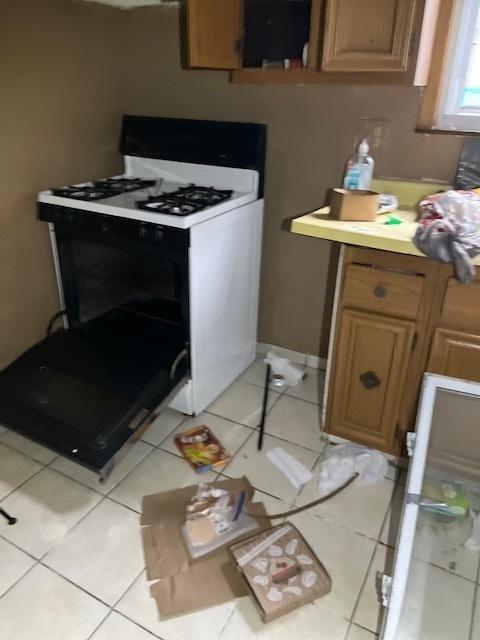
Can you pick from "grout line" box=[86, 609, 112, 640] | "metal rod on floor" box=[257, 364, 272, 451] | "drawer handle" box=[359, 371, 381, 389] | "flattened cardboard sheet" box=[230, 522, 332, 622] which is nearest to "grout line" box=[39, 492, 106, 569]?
"grout line" box=[86, 609, 112, 640]

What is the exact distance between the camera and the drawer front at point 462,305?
1.44 m

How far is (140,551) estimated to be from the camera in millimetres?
1509

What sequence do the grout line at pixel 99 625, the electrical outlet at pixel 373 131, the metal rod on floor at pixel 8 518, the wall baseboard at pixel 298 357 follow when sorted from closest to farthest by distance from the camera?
the grout line at pixel 99 625 < the metal rod on floor at pixel 8 518 < the electrical outlet at pixel 373 131 < the wall baseboard at pixel 298 357

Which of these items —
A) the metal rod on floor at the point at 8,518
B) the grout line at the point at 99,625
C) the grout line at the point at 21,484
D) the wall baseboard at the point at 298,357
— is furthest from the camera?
the wall baseboard at the point at 298,357

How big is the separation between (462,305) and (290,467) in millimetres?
880

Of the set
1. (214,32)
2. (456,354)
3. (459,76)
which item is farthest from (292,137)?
(456,354)

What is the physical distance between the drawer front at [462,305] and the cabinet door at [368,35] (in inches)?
29.6

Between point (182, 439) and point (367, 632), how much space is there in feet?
3.12

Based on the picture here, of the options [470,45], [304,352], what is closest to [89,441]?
[304,352]

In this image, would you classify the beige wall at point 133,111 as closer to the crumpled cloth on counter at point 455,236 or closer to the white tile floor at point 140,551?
the crumpled cloth on counter at point 455,236

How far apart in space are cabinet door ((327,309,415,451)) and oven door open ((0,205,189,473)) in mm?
619

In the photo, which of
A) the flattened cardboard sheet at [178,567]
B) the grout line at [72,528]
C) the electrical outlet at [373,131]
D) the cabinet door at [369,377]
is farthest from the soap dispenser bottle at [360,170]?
the grout line at [72,528]

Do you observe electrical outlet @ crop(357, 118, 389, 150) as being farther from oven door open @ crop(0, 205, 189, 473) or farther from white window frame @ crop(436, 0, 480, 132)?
oven door open @ crop(0, 205, 189, 473)

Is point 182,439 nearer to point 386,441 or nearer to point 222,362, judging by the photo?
point 222,362
